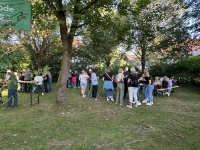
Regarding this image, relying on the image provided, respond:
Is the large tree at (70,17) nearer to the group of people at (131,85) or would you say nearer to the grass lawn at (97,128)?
the grass lawn at (97,128)

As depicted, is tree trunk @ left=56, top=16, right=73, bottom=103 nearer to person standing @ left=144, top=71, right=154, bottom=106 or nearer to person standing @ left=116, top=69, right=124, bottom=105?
person standing @ left=116, top=69, right=124, bottom=105

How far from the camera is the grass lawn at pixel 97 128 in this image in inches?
178

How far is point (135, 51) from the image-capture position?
58.4 ft

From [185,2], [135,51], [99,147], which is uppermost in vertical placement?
[185,2]

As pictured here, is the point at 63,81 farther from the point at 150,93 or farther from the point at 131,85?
the point at 150,93

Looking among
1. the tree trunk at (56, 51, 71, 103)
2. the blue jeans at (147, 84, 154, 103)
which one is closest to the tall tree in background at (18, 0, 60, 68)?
the tree trunk at (56, 51, 71, 103)

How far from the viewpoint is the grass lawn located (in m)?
4.52

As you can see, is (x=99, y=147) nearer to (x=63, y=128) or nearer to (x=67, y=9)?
(x=63, y=128)

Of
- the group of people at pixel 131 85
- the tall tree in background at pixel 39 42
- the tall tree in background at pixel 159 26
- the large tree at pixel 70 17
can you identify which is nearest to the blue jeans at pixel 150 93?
the group of people at pixel 131 85

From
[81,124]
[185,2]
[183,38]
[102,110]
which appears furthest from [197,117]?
[185,2]

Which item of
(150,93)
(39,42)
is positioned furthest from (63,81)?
(39,42)

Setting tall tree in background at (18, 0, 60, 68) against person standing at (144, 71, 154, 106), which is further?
tall tree in background at (18, 0, 60, 68)

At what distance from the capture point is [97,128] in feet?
18.5

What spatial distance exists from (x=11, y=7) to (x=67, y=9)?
2339 mm
